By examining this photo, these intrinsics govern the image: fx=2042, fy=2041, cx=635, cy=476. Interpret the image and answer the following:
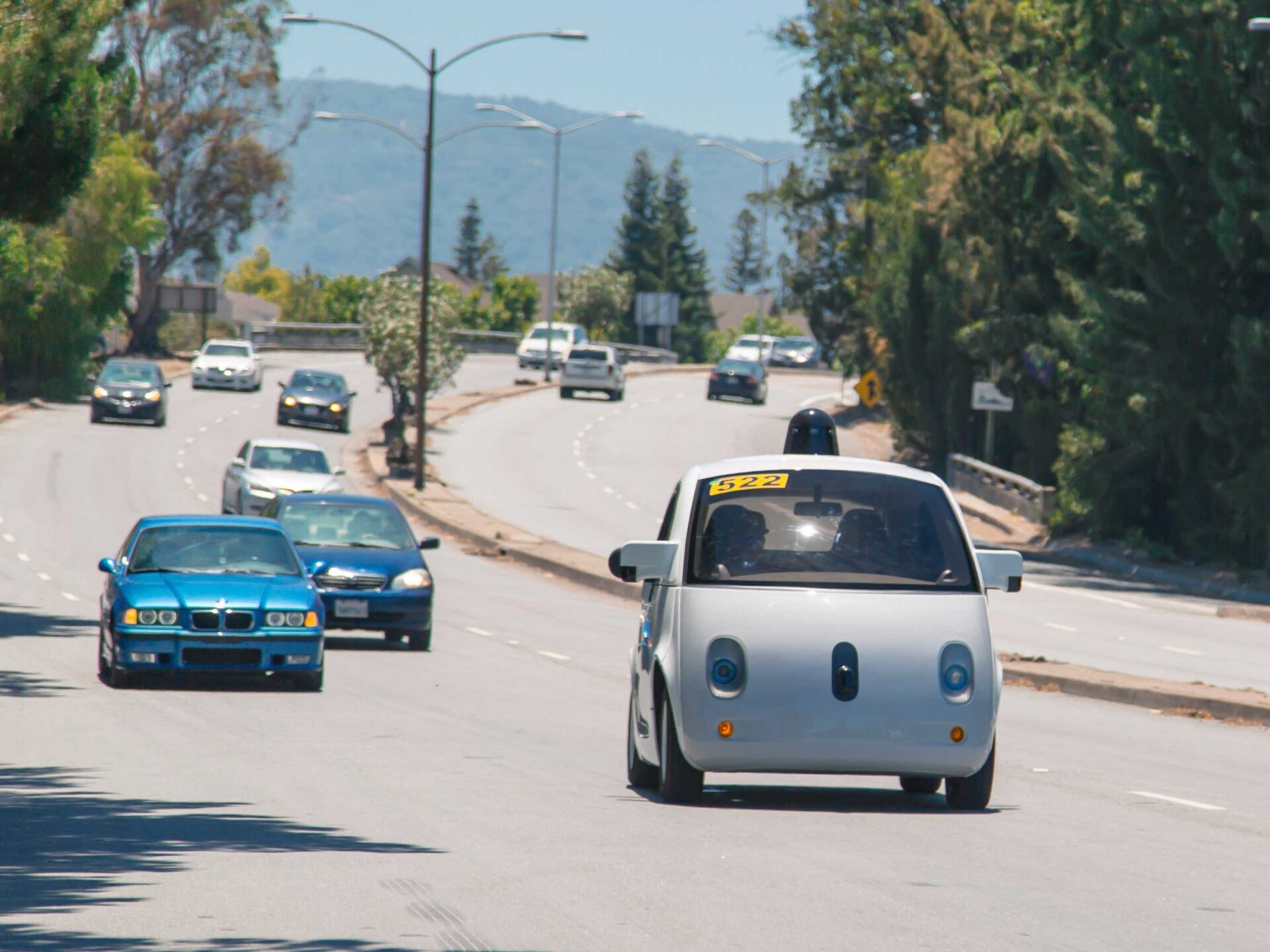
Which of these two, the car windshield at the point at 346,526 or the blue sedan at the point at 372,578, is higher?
the car windshield at the point at 346,526

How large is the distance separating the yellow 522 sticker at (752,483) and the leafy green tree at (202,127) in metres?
74.4

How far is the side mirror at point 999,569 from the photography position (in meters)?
10.5

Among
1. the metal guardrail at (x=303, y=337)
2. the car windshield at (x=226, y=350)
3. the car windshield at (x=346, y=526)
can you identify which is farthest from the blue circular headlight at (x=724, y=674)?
the metal guardrail at (x=303, y=337)

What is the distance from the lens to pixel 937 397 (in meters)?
52.8

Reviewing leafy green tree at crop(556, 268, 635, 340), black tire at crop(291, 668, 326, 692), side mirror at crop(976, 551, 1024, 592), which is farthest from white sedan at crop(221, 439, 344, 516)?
leafy green tree at crop(556, 268, 635, 340)

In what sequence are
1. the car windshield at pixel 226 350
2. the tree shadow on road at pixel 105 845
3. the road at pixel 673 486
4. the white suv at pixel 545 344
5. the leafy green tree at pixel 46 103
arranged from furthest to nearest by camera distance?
1. the white suv at pixel 545 344
2. the car windshield at pixel 226 350
3. the road at pixel 673 486
4. the leafy green tree at pixel 46 103
5. the tree shadow on road at pixel 105 845

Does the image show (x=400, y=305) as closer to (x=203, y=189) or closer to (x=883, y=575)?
(x=203, y=189)

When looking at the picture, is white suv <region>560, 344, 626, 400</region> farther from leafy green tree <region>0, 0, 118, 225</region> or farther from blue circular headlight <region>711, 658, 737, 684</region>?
blue circular headlight <region>711, 658, 737, 684</region>

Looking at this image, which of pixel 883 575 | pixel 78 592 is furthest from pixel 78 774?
pixel 78 592

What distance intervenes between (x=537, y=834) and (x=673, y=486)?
147 feet

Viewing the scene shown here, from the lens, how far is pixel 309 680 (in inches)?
674

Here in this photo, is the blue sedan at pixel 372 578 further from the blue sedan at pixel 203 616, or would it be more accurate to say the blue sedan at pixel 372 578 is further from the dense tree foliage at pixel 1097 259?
the dense tree foliage at pixel 1097 259

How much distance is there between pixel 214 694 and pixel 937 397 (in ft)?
124

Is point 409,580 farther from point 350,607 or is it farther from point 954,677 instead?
point 954,677
